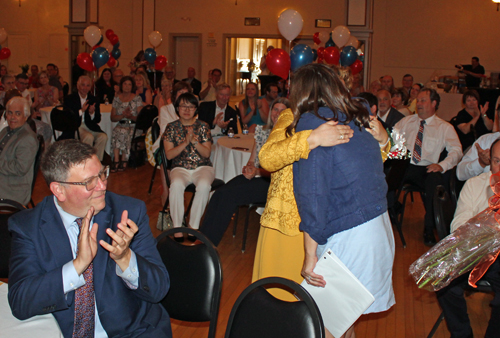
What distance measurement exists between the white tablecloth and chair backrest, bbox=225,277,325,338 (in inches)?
22.7

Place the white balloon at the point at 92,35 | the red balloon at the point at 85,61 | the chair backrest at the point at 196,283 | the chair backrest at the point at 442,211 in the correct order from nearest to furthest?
the chair backrest at the point at 196,283 < the chair backrest at the point at 442,211 < the red balloon at the point at 85,61 < the white balloon at the point at 92,35

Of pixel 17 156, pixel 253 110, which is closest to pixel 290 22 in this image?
pixel 253 110

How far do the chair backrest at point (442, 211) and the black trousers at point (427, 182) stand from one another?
1.56 metres

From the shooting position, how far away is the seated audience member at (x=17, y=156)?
11.6 ft

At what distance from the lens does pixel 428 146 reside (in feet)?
15.3

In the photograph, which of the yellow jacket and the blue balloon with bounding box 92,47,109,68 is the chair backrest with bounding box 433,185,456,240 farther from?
the blue balloon with bounding box 92,47,109,68

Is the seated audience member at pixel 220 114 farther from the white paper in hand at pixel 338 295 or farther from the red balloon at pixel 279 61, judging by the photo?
the white paper in hand at pixel 338 295

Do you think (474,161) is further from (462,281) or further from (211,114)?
(211,114)

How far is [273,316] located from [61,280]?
0.69m

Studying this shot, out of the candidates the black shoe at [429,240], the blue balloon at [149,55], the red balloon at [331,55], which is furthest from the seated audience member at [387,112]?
the blue balloon at [149,55]

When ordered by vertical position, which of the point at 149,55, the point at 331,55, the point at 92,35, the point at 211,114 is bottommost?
the point at 211,114

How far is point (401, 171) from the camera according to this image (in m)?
4.11

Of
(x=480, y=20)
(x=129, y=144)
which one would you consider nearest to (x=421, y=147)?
(x=129, y=144)

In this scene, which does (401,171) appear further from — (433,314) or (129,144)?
(129,144)
